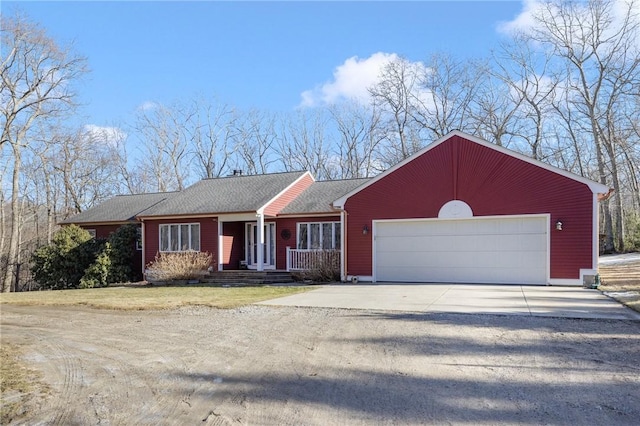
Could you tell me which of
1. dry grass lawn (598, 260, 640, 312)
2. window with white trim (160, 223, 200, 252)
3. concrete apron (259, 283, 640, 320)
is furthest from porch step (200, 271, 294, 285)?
dry grass lawn (598, 260, 640, 312)

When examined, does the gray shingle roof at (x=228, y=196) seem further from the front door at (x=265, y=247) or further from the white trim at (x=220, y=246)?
the front door at (x=265, y=247)

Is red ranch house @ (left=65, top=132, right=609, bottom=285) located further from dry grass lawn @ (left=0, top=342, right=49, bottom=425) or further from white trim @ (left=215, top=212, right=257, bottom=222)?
dry grass lawn @ (left=0, top=342, right=49, bottom=425)

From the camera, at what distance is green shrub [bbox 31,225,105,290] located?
21.1 meters

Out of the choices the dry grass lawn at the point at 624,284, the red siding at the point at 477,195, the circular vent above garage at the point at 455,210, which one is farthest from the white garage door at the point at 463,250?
the dry grass lawn at the point at 624,284

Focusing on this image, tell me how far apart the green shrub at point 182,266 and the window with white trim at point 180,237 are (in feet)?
2.64

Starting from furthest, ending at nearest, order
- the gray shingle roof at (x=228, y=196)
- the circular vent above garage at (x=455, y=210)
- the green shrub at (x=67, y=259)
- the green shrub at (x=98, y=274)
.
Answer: the green shrub at (x=67, y=259) → the green shrub at (x=98, y=274) → the gray shingle roof at (x=228, y=196) → the circular vent above garage at (x=455, y=210)

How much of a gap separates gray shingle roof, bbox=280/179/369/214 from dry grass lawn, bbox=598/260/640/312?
914 centimetres

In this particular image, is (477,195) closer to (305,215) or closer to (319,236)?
(319,236)

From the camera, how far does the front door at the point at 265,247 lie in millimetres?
19628

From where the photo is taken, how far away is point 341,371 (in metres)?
5.38

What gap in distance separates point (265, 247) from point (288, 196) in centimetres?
241

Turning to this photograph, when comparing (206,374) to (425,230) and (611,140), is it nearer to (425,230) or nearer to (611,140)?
(425,230)

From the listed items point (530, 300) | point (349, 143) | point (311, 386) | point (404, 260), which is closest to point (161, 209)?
point (404, 260)

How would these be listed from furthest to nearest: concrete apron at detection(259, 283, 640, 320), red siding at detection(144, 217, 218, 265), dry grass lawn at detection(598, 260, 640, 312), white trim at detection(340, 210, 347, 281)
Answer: red siding at detection(144, 217, 218, 265)
white trim at detection(340, 210, 347, 281)
dry grass lawn at detection(598, 260, 640, 312)
concrete apron at detection(259, 283, 640, 320)
